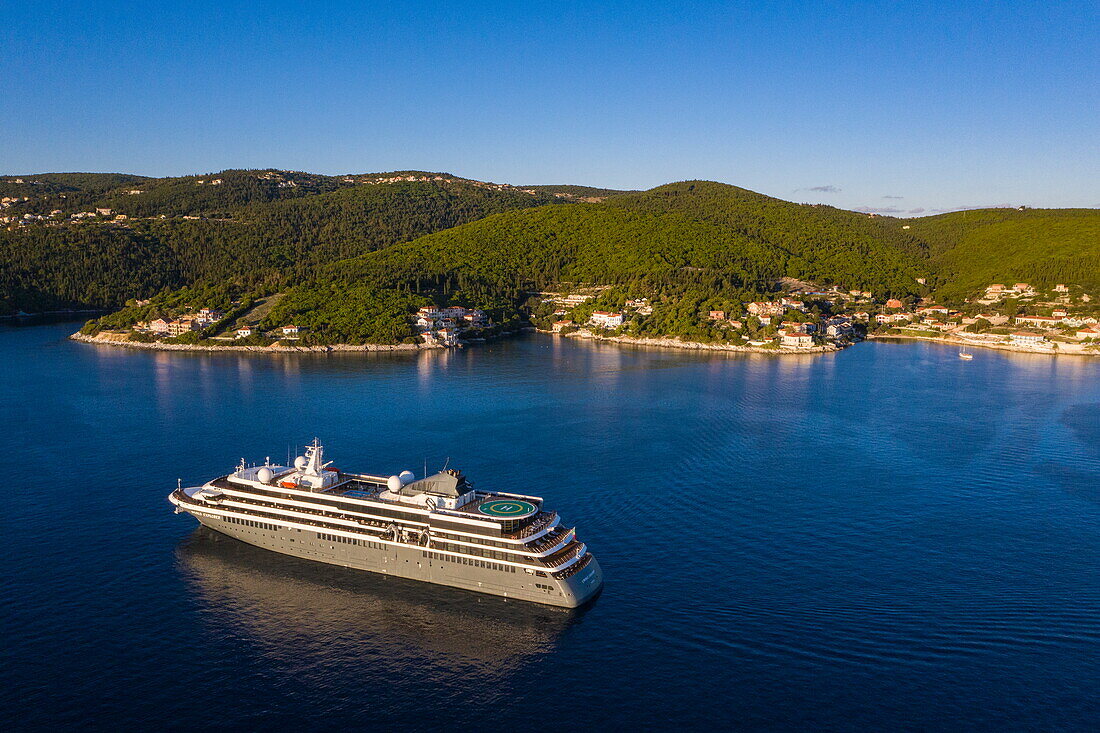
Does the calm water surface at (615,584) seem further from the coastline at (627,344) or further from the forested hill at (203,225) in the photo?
the forested hill at (203,225)

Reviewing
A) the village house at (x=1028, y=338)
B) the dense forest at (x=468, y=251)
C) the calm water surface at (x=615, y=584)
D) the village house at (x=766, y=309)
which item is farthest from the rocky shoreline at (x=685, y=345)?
the calm water surface at (x=615, y=584)

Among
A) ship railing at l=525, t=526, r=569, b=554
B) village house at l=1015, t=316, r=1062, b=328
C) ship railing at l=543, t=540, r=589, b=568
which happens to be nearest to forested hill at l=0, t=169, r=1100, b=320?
village house at l=1015, t=316, r=1062, b=328

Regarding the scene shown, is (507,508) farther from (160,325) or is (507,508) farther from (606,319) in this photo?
(160,325)

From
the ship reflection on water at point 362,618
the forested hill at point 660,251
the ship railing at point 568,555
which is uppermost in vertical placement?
the forested hill at point 660,251

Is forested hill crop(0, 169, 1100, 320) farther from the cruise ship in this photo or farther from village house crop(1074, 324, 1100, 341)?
the cruise ship

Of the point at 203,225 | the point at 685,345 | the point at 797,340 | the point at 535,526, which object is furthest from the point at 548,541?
the point at 203,225

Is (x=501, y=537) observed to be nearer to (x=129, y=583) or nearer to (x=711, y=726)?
(x=711, y=726)
